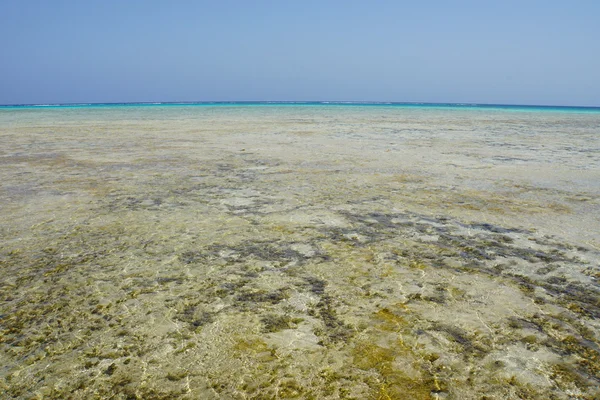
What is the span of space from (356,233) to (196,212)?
1172 mm

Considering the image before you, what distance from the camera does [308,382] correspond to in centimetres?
125

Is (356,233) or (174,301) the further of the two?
(356,233)

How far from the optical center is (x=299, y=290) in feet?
5.96

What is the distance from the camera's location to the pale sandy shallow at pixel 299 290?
1273 mm

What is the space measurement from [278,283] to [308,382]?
0.67m

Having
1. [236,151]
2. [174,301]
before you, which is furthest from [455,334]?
[236,151]

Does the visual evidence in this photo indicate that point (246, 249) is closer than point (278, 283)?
No

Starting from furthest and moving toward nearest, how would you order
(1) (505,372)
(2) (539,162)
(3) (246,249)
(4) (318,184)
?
1. (2) (539,162)
2. (4) (318,184)
3. (3) (246,249)
4. (1) (505,372)

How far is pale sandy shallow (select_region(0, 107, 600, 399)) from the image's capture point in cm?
127

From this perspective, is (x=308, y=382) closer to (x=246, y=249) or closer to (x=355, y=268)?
(x=355, y=268)

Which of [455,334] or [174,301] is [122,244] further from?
[455,334]

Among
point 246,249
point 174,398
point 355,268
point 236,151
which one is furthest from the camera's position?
point 236,151

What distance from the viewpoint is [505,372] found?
1297mm

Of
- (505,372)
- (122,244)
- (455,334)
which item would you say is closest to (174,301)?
(122,244)
